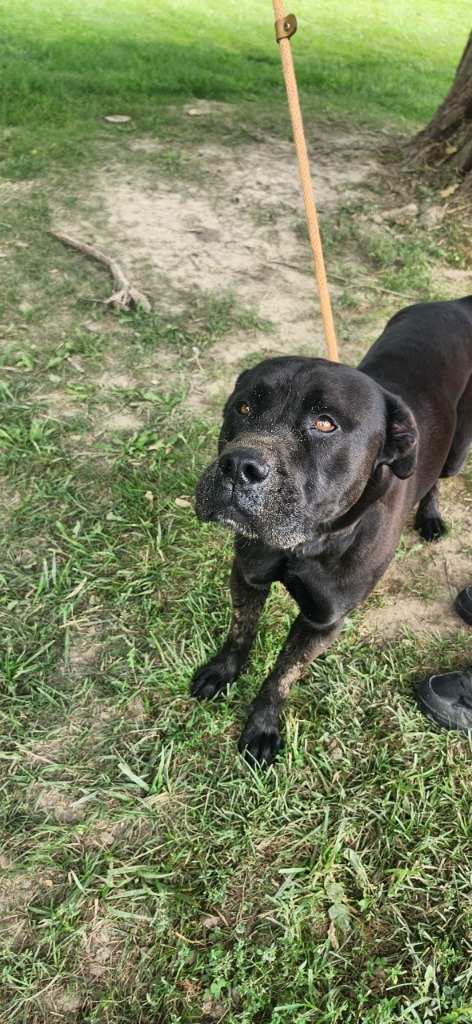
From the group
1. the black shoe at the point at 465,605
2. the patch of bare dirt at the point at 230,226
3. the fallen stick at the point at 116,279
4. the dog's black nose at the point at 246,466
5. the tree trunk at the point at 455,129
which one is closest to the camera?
the dog's black nose at the point at 246,466

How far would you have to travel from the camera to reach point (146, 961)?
6.78ft

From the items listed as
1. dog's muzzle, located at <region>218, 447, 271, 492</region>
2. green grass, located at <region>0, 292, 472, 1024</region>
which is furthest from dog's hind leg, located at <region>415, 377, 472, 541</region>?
dog's muzzle, located at <region>218, 447, 271, 492</region>

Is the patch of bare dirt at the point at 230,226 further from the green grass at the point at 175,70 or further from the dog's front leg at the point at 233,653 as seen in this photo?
the dog's front leg at the point at 233,653

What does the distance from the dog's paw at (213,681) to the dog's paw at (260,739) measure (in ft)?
0.70

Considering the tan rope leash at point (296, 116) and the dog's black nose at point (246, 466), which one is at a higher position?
the tan rope leash at point (296, 116)

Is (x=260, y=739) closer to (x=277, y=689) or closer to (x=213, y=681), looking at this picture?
(x=277, y=689)

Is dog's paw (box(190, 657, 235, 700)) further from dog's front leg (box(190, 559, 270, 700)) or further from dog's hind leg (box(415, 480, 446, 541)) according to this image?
dog's hind leg (box(415, 480, 446, 541))

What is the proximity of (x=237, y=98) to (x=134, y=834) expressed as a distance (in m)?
8.86

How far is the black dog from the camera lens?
193 centimetres

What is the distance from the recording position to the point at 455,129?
618 centimetres

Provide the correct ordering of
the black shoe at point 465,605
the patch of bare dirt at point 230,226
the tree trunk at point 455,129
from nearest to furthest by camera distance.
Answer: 1. the black shoe at point 465,605
2. the patch of bare dirt at point 230,226
3. the tree trunk at point 455,129

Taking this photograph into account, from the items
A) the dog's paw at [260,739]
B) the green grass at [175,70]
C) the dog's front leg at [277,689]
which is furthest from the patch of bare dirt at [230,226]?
the dog's paw at [260,739]

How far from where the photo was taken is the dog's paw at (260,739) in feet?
8.46

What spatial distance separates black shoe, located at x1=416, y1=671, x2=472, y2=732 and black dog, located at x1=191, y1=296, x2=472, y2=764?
64 centimetres
